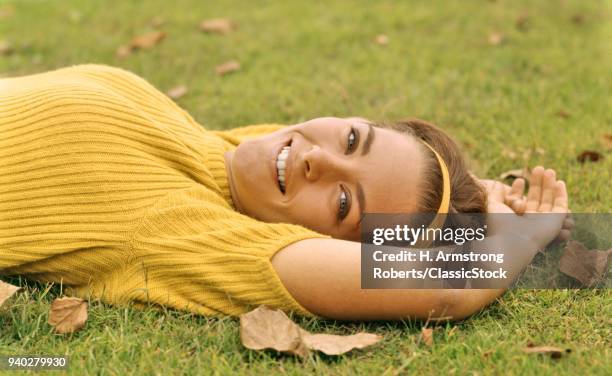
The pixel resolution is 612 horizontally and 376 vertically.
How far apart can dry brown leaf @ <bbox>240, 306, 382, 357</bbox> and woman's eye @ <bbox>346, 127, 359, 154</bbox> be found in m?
0.60

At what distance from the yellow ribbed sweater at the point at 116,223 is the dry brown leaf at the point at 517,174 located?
52.9 inches

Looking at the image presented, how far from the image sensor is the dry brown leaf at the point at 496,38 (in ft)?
16.0

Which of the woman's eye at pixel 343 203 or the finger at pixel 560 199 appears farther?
the finger at pixel 560 199

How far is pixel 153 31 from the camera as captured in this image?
5.23 m

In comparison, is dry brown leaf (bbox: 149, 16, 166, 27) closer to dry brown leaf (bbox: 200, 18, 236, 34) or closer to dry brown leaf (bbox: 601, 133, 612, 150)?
dry brown leaf (bbox: 200, 18, 236, 34)

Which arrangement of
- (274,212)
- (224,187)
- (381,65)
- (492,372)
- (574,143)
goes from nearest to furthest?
(492,372)
(274,212)
(224,187)
(574,143)
(381,65)

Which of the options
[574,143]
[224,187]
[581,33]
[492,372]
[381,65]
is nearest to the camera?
[492,372]

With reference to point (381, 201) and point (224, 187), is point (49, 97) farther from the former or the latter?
point (381, 201)

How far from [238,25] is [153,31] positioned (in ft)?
1.92

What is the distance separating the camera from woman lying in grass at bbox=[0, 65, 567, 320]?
218cm

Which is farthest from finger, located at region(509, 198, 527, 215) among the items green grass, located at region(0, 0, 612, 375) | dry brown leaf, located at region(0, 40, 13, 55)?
dry brown leaf, located at region(0, 40, 13, 55)

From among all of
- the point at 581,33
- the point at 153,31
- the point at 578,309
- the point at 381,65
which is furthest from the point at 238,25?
the point at 578,309

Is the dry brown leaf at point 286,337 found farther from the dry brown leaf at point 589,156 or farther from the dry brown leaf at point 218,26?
the dry brown leaf at point 218,26

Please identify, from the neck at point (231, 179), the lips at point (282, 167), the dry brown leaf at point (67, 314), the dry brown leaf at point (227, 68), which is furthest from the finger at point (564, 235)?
the dry brown leaf at point (227, 68)
